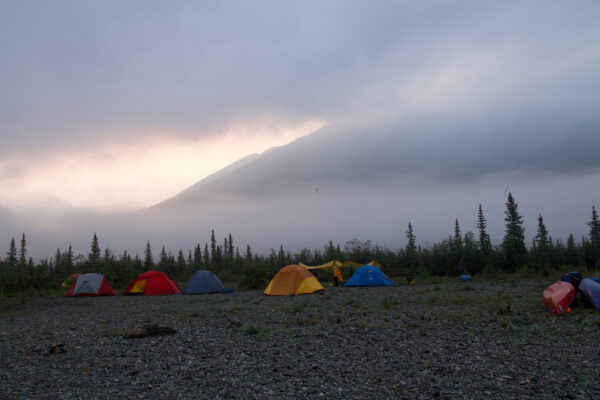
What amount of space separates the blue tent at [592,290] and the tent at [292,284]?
1251 centimetres

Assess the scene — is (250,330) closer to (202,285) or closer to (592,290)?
(592,290)

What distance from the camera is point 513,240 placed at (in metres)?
48.2

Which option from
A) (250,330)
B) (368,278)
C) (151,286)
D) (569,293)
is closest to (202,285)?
(151,286)

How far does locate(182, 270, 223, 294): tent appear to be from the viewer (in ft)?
80.6

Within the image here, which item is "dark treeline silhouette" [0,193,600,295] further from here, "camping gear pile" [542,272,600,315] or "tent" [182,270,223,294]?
"camping gear pile" [542,272,600,315]

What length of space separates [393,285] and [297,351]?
20.8m

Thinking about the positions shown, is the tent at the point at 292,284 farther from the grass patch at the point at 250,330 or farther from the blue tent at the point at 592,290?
the blue tent at the point at 592,290

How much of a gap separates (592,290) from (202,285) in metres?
20.7

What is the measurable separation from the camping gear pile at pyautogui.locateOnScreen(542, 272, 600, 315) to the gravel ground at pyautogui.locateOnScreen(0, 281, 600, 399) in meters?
0.36

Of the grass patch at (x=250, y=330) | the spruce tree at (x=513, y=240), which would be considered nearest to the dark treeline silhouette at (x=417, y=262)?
the spruce tree at (x=513, y=240)

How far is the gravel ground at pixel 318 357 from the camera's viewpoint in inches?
224

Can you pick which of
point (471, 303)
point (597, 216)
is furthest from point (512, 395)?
point (597, 216)

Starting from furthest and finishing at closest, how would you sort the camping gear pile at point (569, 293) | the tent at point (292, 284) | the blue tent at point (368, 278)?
the blue tent at point (368, 278)
the tent at point (292, 284)
the camping gear pile at point (569, 293)

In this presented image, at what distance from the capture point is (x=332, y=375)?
6328 millimetres
